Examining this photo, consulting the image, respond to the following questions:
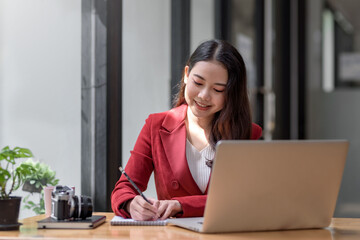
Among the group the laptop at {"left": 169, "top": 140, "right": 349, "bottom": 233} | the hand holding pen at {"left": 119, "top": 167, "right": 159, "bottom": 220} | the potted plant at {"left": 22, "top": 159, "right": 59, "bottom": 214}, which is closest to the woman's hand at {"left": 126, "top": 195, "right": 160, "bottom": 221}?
the hand holding pen at {"left": 119, "top": 167, "right": 159, "bottom": 220}

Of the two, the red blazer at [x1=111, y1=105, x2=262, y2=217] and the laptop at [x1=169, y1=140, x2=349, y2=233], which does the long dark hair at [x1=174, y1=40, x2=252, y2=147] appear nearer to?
the red blazer at [x1=111, y1=105, x2=262, y2=217]

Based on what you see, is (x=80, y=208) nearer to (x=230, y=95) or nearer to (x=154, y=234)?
(x=154, y=234)

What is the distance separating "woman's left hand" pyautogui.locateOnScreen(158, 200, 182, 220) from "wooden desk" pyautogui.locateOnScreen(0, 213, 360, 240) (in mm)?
110

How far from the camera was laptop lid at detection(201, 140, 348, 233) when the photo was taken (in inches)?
56.9

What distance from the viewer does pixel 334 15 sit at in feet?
16.7

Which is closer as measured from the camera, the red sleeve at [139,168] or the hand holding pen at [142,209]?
the hand holding pen at [142,209]

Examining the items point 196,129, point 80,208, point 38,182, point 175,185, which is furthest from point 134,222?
point 38,182

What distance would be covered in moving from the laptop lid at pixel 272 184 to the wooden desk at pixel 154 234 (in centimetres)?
4

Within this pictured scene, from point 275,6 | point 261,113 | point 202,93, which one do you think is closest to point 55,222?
point 202,93

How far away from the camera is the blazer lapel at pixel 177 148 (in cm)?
199

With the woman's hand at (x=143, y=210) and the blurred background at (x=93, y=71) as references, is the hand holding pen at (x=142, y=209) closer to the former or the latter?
the woman's hand at (x=143, y=210)

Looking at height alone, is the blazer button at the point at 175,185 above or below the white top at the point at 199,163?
below

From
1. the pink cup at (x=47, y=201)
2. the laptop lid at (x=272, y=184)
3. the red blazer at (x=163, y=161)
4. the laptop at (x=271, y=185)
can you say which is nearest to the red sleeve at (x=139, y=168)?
the red blazer at (x=163, y=161)

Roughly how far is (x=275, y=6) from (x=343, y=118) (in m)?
1.16
